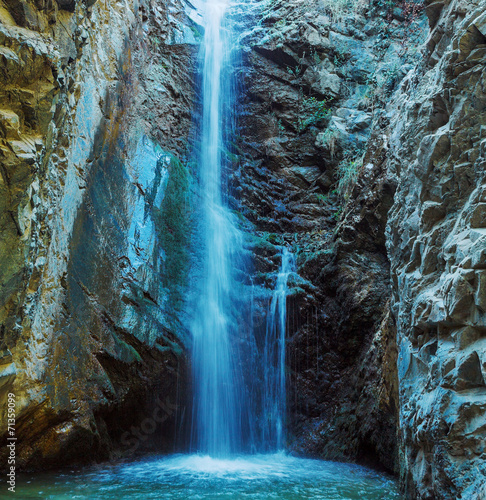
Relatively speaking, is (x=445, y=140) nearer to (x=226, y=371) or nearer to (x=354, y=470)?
(x=354, y=470)

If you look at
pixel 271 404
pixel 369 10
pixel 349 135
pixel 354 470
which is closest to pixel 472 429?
pixel 354 470

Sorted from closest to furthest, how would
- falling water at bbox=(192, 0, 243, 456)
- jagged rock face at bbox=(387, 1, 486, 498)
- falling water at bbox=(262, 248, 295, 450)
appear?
jagged rock face at bbox=(387, 1, 486, 498)
falling water at bbox=(192, 0, 243, 456)
falling water at bbox=(262, 248, 295, 450)

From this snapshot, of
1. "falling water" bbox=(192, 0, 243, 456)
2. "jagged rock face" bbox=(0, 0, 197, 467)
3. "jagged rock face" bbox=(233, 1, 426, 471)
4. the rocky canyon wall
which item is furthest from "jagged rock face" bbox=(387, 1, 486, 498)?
"jagged rock face" bbox=(0, 0, 197, 467)

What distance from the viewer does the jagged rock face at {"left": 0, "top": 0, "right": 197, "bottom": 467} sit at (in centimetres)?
511

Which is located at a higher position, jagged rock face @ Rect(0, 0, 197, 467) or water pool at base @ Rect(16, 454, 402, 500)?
jagged rock face @ Rect(0, 0, 197, 467)

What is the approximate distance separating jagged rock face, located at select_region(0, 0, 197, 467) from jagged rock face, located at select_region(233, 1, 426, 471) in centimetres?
255

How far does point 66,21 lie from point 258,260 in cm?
622

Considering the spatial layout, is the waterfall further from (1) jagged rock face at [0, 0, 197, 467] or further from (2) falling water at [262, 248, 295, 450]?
(1) jagged rock face at [0, 0, 197, 467]

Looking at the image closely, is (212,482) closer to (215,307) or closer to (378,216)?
(215,307)

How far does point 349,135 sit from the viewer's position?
11.9 metres

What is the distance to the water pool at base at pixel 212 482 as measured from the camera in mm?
5500

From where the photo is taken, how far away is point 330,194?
38.7 ft

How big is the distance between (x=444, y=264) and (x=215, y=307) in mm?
5694

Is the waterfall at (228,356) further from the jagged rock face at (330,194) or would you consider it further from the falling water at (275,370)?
the jagged rock face at (330,194)
